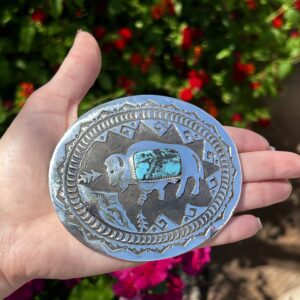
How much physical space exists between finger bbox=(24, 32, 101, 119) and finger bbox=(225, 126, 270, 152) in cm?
54

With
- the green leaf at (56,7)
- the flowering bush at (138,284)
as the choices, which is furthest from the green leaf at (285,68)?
the green leaf at (56,7)

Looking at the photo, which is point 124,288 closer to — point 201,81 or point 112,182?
point 112,182

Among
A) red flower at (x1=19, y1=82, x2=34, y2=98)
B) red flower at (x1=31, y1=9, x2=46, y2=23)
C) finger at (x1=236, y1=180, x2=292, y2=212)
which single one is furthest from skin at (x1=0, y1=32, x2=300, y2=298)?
red flower at (x1=31, y1=9, x2=46, y2=23)

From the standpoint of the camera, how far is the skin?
1.50 metres

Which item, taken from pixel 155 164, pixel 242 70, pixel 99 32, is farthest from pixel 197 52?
pixel 155 164

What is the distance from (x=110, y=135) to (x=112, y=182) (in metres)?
0.16

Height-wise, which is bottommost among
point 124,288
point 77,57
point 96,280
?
point 96,280

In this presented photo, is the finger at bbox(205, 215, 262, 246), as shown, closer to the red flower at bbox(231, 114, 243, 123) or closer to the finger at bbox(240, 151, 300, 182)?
the finger at bbox(240, 151, 300, 182)

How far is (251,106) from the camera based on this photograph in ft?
7.86

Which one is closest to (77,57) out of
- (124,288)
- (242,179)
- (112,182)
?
(112,182)

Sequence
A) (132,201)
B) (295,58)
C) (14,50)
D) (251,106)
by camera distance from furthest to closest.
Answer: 1. (251,106)
2. (295,58)
3. (14,50)
4. (132,201)

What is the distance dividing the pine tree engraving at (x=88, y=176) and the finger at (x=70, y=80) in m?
0.29

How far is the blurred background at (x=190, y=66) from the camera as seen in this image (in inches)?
78.7

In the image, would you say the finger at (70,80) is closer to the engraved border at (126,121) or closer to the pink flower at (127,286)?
the engraved border at (126,121)
